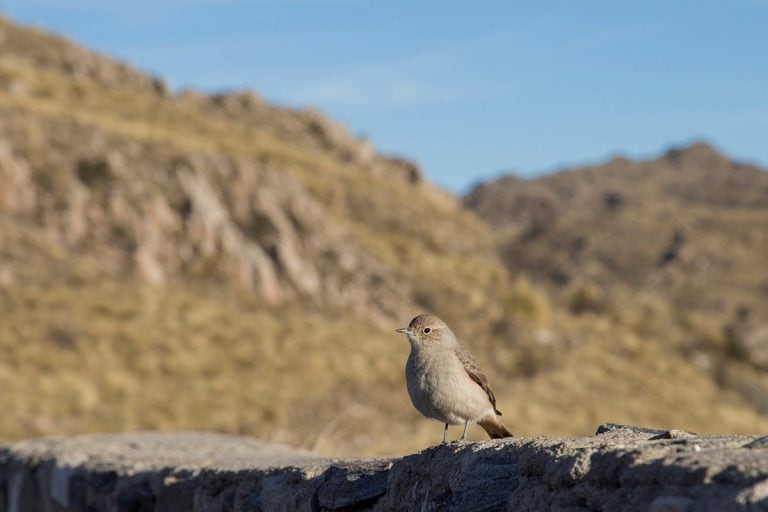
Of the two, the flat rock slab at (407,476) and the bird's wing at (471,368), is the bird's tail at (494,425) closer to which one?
the bird's wing at (471,368)

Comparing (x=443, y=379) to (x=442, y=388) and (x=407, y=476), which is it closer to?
(x=442, y=388)

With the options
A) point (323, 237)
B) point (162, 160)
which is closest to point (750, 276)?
point (323, 237)

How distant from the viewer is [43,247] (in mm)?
22281

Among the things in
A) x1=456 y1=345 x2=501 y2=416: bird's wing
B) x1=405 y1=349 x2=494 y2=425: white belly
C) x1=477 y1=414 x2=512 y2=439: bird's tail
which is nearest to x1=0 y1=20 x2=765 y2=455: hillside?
x1=477 y1=414 x2=512 y2=439: bird's tail

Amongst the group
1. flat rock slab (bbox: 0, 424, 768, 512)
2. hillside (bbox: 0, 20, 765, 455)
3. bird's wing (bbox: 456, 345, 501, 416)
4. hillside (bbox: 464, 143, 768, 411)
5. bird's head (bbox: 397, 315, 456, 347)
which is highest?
hillside (bbox: 464, 143, 768, 411)

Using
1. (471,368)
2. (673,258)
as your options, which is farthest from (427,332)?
(673,258)

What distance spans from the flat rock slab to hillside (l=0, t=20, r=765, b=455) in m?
2.60

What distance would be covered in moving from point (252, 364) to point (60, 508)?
14.6m

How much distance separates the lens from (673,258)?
7044cm

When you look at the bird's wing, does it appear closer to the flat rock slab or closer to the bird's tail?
the bird's tail

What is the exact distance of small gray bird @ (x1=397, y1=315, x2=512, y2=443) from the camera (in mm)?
4777

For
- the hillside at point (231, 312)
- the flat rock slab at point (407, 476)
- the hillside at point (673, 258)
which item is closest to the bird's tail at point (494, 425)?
the flat rock slab at point (407, 476)

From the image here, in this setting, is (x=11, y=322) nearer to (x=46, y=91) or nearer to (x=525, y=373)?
(x=525, y=373)

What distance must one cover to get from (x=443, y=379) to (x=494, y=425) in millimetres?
687
